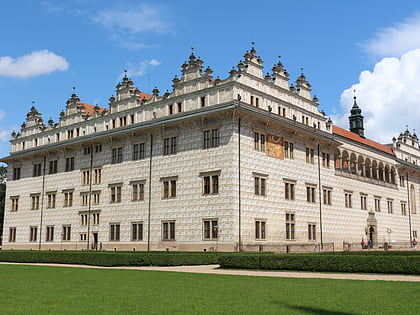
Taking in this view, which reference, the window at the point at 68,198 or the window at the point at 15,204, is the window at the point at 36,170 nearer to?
the window at the point at 15,204

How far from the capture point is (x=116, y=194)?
49781 mm

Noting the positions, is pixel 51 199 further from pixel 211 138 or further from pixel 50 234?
pixel 211 138

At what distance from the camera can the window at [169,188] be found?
44.7m

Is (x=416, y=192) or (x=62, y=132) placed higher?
(x=62, y=132)

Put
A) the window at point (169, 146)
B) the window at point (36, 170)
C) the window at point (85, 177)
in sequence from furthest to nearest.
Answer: the window at point (36, 170)
the window at point (85, 177)
the window at point (169, 146)

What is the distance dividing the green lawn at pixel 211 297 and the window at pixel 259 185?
76.6ft

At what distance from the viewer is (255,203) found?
41.9 metres

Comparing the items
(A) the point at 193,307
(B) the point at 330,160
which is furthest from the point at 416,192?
(A) the point at 193,307

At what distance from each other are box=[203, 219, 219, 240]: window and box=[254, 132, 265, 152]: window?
7625 millimetres

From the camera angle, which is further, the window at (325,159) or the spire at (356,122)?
the spire at (356,122)

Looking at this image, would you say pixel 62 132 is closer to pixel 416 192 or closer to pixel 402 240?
pixel 402 240

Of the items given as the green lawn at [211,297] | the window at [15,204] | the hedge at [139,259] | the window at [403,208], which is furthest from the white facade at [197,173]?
the green lawn at [211,297]

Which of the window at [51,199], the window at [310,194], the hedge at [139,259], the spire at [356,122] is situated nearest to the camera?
the hedge at [139,259]

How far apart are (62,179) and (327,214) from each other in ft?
97.4
